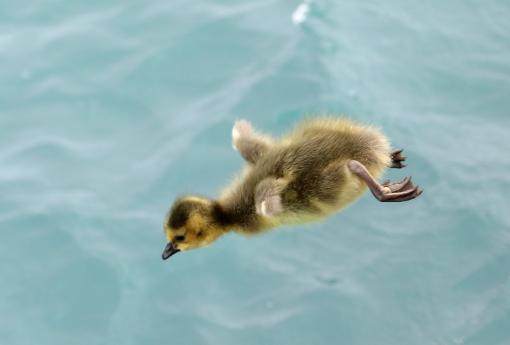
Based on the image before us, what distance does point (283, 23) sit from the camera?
14.1 feet

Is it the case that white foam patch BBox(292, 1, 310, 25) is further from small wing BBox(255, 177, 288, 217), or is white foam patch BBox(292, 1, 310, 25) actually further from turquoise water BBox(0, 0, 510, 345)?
small wing BBox(255, 177, 288, 217)

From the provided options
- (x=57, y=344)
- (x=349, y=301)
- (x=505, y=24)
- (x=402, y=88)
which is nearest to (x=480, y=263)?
(x=349, y=301)

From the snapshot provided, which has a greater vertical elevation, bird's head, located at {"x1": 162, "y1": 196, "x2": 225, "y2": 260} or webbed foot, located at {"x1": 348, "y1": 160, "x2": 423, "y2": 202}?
bird's head, located at {"x1": 162, "y1": 196, "x2": 225, "y2": 260}

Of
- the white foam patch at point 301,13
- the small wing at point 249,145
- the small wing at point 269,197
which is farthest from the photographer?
the white foam patch at point 301,13

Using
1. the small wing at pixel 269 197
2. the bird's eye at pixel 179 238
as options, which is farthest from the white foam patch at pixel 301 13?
the bird's eye at pixel 179 238

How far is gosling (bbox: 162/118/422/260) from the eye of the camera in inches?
76.5

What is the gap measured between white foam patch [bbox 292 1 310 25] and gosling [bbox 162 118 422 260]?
7.30 feet

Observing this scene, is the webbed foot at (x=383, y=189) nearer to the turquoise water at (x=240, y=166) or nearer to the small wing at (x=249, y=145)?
the small wing at (x=249, y=145)

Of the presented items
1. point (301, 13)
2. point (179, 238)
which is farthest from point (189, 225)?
point (301, 13)

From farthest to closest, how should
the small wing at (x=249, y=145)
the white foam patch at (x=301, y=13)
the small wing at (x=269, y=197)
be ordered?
the white foam patch at (x=301, y=13)
the small wing at (x=249, y=145)
the small wing at (x=269, y=197)

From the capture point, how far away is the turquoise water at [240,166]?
351cm

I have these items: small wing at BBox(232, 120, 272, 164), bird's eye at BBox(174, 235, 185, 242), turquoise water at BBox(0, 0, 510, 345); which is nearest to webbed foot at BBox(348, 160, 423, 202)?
small wing at BBox(232, 120, 272, 164)

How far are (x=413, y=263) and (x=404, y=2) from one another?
1332 millimetres

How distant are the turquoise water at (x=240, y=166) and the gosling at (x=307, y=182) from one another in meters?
1.47
